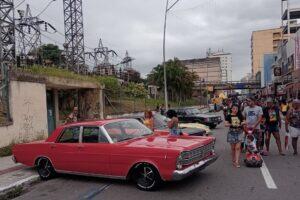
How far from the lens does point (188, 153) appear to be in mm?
7852

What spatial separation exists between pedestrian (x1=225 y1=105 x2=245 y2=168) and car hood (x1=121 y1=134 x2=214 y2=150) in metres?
1.37

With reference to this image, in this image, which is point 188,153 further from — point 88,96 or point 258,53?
point 258,53

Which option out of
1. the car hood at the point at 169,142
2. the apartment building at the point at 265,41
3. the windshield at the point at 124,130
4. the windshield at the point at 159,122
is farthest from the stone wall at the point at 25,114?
the apartment building at the point at 265,41

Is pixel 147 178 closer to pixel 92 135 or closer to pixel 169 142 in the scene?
pixel 169 142

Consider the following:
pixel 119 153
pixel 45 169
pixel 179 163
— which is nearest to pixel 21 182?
pixel 45 169

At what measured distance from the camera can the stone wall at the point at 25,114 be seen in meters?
14.4

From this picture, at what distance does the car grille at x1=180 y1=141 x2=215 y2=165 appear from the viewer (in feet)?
25.4

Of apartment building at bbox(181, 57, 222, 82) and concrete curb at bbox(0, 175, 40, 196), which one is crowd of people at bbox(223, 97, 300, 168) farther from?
apartment building at bbox(181, 57, 222, 82)

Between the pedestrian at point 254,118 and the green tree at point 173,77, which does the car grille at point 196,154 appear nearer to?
the pedestrian at point 254,118

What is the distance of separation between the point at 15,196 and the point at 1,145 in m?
5.70

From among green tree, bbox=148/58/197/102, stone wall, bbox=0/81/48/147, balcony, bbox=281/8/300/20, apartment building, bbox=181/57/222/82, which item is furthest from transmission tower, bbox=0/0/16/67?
apartment building, bbox=181/57/222/82

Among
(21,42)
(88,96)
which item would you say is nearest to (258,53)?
(21,42)

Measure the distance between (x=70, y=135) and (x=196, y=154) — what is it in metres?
3.06

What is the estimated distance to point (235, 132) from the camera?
33.6ft
